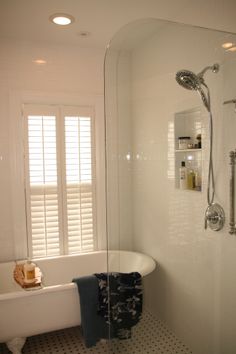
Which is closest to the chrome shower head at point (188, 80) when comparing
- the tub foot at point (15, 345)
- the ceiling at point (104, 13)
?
the ceiling at point (104, 13)

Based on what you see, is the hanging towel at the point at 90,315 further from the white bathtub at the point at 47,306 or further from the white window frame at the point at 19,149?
the white window frame at the point at 19,149

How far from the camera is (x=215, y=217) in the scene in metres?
2.14

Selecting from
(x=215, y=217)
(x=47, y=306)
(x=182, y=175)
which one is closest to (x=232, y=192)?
(x=215, y=217)

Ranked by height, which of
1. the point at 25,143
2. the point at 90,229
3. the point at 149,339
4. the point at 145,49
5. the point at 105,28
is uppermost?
the point at 105,28

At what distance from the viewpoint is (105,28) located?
270 centimetres

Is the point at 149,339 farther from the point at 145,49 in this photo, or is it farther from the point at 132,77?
the point at 145,49

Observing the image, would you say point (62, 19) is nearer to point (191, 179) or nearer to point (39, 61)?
point (39, 61)

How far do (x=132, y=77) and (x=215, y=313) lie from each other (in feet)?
5.73

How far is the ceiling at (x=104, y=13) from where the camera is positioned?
2.20 meters

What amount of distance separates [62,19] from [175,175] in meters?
1.56

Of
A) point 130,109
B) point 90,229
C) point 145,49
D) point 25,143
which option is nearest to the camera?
point 130,109

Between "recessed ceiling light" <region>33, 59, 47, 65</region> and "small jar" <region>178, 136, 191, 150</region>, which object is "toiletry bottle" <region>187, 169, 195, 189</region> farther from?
"recessed ceiling light" <region>33, 59, 47, 65</region>

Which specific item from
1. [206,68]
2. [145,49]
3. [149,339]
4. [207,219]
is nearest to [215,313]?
[149,339]

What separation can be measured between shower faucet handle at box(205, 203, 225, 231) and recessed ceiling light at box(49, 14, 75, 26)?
6.02ft
